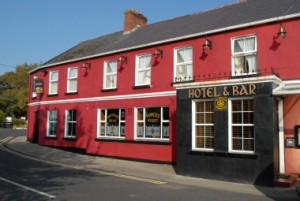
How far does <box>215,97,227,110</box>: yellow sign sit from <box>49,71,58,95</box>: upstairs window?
14718 mm

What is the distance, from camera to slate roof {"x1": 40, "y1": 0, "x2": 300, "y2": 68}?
15.5m

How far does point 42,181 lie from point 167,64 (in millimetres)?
9052

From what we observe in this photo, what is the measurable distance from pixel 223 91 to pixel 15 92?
63.3 m

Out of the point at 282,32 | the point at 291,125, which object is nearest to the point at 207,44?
the point at 282,32

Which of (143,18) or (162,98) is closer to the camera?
(162,98)

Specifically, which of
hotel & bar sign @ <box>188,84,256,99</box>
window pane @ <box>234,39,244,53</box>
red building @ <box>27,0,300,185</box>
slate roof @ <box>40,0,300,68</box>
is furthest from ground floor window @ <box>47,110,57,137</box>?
window pane @ <box>234,39,244,53</box>

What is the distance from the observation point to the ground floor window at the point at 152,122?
1759 cm

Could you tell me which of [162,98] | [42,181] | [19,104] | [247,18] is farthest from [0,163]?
[19,104]

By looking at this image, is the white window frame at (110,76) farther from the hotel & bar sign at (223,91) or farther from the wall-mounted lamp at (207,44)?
the hotel & bar sign at (223,91)

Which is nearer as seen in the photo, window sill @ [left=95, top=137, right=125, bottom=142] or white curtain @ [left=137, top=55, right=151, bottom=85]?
white curtain @ [left=137, top=55, right=151, bottom=85]

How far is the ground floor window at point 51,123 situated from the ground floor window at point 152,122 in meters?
8.23

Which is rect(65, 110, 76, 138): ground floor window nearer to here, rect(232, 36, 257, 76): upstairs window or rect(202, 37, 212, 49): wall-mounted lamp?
rect(202, 37, 212, 49): wall-mounted lamp

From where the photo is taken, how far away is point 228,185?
12.0 metres

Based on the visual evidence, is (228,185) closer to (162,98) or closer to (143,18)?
(162,98)
